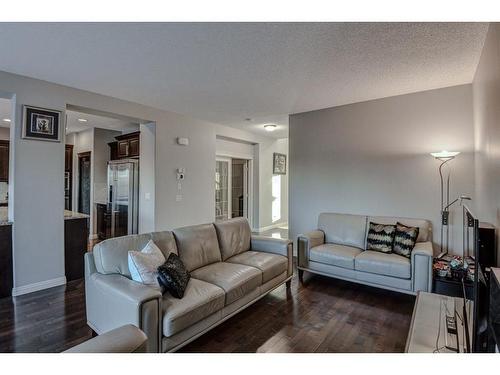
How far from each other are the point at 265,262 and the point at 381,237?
63.9 inches

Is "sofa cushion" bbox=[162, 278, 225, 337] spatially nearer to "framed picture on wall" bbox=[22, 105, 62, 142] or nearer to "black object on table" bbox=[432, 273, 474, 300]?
"black object on table" bbox=[432, 273, 474, 300]

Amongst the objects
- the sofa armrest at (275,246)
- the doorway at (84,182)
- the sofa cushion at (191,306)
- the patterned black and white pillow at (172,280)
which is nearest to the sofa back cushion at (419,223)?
the sofa armrest at (275,246)

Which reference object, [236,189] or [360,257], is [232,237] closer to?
[360,257]

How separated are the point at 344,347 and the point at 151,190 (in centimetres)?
374

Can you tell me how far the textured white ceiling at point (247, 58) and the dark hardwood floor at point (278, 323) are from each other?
2.57 m

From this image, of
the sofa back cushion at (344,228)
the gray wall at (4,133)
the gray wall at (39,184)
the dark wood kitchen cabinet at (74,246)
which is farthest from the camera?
the gray wall at (4,133)

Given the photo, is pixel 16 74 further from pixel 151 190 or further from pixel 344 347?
pixel 344 347

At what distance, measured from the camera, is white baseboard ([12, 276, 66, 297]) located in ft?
10.4

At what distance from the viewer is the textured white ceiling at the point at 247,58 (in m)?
2.23

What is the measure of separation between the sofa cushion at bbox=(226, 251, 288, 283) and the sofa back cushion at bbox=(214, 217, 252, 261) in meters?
0.09

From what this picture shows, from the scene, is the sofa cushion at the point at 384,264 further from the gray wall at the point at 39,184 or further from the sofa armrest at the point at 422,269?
the gray wall at the point at 39,184
